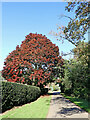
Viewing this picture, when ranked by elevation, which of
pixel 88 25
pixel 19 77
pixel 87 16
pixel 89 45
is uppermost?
pixel 87 16

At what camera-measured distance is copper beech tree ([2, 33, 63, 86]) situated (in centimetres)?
2177

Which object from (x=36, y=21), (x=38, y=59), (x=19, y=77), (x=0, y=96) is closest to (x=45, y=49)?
(x=38, y=59)

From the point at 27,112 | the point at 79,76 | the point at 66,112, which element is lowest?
the point at 66,112

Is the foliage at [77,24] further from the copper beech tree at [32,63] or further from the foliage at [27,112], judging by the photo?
the copper beech tree at [32,63]

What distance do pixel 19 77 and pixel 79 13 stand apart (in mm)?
17902

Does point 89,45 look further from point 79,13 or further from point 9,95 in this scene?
point 9,95

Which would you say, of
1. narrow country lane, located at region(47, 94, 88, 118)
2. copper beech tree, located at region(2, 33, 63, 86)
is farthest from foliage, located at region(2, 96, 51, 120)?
copper beech tree, located at region(2, 33, 63, 86)

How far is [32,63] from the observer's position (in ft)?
75.6

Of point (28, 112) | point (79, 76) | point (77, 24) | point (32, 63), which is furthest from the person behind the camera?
point (32, 63)

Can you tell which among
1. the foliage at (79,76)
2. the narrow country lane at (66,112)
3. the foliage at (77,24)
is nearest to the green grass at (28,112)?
the narrow country lane at (66,112)

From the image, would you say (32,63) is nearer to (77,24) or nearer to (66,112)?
(66,112)

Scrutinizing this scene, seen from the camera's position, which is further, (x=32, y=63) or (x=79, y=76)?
(x=32, y=63)

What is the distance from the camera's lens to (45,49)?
75.5ft

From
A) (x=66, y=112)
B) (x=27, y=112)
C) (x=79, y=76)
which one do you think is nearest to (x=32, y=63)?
(x=79, y=76)
